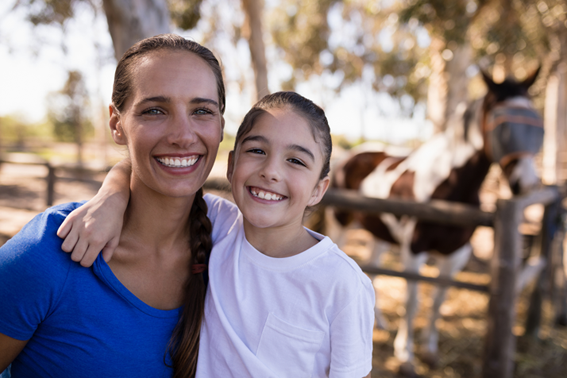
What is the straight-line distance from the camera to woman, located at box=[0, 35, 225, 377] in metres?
0.98

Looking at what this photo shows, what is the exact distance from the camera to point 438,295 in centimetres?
343

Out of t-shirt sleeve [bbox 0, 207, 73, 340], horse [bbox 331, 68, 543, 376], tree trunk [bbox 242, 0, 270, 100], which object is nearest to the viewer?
t-shirt sleeve [bbox 0, 207, 73, 340]

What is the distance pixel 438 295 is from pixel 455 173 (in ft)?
3.93

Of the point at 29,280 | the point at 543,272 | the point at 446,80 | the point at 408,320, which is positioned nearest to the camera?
the point at 29,280

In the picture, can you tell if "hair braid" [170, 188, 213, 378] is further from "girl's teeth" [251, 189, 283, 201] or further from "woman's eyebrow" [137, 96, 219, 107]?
"woman's eyebrow" [137, 96, 219, 107]

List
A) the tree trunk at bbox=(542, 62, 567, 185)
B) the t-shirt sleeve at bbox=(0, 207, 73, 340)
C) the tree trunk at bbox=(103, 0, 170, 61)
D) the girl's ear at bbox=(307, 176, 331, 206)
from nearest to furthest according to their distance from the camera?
the t-shirt sleeve at bbox=(0, 207, 73, 340), the girl's ear at bbox=(307, 176, 331, 206), the tree trunk at bbox=(103, 0, 170, 61), the tree trunk at bbox=(542, 62, 567, 185)

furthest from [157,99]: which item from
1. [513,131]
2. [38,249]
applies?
[513,131]

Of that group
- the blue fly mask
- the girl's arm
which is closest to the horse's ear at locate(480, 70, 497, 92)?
the blue fly mask

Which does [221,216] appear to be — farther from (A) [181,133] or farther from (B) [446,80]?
(B) [446,80]

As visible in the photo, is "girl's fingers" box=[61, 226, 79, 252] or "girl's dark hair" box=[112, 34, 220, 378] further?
"girl's dark hair" box=[112, 34, 220, 378]

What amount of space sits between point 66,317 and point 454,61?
660cm

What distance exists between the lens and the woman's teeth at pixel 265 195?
3.76 ft

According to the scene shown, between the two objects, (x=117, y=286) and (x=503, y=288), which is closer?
(x=117, y=286)

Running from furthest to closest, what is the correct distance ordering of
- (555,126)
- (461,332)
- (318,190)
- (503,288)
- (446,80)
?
(555,126)
(446,80)
(461,332)
(503,288)
(318,190)
